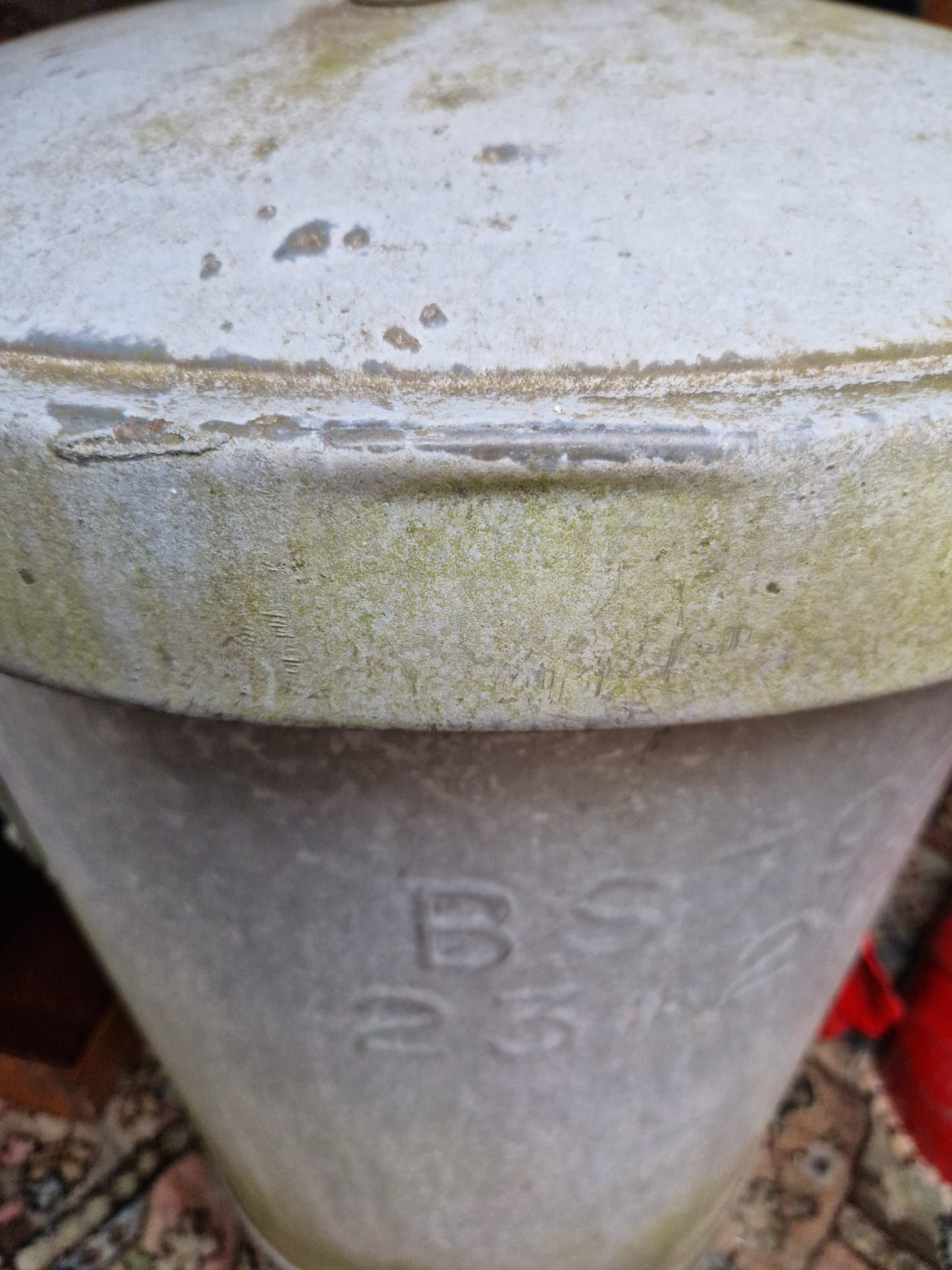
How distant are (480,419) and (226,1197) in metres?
0.98

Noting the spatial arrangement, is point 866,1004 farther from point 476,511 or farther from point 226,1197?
point 476,511

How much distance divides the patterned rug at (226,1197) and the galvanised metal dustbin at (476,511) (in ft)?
1.56

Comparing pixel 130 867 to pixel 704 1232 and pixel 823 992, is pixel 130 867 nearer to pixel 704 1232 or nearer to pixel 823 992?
pixel 823 992

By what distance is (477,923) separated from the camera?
0.56 m

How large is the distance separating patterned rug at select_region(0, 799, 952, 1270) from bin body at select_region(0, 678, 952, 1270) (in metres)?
0.28

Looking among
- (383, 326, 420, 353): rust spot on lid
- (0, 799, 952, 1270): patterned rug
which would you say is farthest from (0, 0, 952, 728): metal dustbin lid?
(0, 799, 952, 1270): patterned rug

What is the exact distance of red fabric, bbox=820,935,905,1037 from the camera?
3.91ft

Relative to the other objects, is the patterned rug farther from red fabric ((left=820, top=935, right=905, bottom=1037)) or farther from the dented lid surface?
the dented lid surface

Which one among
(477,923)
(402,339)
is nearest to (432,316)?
(402,339)

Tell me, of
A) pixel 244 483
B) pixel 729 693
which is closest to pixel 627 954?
pixel 729 693


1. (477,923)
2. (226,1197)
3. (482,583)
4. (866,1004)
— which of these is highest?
(482,583)

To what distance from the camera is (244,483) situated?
0.37 m

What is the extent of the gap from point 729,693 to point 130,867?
15.2 inches

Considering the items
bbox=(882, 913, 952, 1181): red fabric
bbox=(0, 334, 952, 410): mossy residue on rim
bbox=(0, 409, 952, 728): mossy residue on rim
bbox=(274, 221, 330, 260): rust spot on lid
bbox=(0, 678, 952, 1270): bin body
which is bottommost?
bbox=(882, 913, 952, 1181): red fabric
